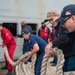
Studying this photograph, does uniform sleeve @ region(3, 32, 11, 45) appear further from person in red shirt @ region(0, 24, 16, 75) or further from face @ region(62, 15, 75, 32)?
face @ region(62, 15, 75, 32)

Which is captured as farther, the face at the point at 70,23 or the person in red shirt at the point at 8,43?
the person in red shirt at the point at 8,43

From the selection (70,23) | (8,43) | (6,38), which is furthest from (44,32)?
(70,23)

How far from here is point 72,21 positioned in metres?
3.10

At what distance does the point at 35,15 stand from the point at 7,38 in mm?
5092

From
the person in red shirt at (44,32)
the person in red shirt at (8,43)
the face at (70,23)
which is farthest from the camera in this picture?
the person in red shirt at (44,32)

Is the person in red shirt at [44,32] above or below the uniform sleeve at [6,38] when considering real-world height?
below

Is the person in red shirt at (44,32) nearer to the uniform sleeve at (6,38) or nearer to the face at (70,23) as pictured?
the uniform sleeve at (6,38)

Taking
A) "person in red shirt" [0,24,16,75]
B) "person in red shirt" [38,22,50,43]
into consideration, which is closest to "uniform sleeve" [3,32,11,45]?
"person in red shirt" [0,24,16,75]

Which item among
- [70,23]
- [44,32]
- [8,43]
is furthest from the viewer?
[44,32]

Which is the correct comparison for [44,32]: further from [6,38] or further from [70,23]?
[70,23]

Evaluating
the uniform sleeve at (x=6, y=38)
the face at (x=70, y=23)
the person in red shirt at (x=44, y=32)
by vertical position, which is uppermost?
the face at (x=70, y=23)

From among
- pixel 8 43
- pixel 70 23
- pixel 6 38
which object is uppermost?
pixel 70 23

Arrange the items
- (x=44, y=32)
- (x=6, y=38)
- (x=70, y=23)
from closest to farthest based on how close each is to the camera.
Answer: (x=70, y=23)
(x=6, y=38)
(x=44, y=32)

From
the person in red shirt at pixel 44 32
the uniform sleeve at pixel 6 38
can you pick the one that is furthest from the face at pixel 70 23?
the person in red shirt at pixel 44 32
